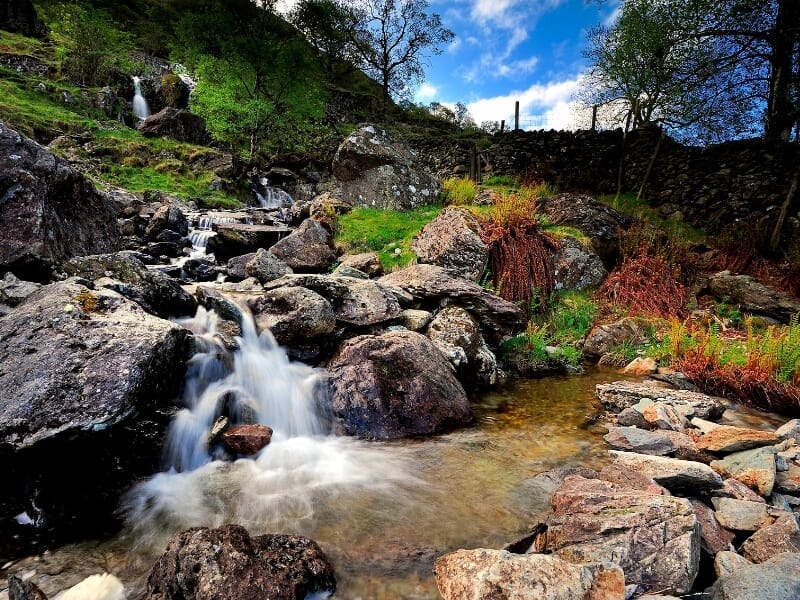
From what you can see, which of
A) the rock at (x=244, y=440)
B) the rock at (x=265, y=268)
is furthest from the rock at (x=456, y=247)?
the rock at (x=244, y=440)

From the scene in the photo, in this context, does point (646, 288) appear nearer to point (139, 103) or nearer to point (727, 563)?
point (727, 563)

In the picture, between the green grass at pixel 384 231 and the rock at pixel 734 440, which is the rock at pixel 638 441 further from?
the green grass at pixel 384 231

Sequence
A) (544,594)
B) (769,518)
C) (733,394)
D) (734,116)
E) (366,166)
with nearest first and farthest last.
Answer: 1. (544,594)
2. (769,518)
3. (733,394)
4. (366,166)
5. (734,116)

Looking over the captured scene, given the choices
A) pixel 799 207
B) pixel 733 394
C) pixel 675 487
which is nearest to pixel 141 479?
pixel 675 487

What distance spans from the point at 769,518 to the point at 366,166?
1134 centimetres

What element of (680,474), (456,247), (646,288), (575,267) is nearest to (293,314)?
(456,247)

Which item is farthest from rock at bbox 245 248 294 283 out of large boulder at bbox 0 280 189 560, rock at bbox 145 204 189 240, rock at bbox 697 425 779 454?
rock at bbox 697 425 779 454

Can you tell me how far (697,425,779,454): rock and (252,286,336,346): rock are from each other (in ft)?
14.1

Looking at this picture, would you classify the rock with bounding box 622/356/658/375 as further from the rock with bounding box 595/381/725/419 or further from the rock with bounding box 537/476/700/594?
the rock with bounding box 537/476/700/594

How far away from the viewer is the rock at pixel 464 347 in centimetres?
574

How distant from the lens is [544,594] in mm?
1835

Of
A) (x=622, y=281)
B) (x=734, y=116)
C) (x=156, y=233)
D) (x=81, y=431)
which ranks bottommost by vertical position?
(x=81, y=431)

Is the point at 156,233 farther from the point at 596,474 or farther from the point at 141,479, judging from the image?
the point at 596,474

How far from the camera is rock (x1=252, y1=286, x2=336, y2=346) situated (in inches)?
207
